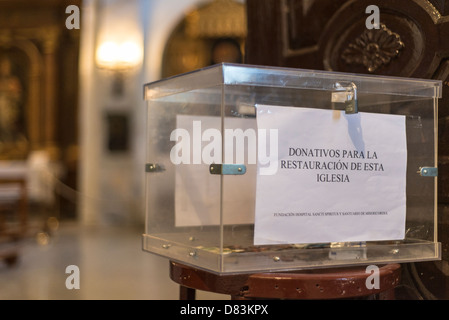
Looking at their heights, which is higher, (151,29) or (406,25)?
(151,29)

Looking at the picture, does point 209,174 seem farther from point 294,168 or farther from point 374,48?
point 374,48

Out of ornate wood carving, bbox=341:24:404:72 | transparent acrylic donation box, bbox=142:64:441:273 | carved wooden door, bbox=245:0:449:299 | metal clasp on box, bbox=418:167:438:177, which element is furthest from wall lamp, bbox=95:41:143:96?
metal clasp on box, bbox=418:167:438:177

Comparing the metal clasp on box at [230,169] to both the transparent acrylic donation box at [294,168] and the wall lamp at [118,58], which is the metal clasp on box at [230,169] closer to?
the transparent acrylic donation box at [294,168]

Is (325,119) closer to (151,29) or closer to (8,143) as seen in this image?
(151,29)

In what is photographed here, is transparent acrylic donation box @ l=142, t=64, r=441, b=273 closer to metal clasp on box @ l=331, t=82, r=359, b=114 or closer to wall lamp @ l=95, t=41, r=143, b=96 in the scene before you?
metal clasp on box @ l=331, t=82, r=359, b=114

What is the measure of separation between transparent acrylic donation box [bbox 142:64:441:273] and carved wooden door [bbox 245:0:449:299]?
0.57 feet

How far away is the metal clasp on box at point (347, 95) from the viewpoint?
1.05m

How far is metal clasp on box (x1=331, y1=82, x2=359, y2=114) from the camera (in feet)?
3.46

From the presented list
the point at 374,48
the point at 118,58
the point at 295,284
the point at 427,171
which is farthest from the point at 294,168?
the point at 118,58

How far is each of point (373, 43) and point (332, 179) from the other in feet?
1.80

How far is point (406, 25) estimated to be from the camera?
139 centimetres

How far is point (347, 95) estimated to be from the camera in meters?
1.06
